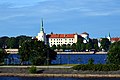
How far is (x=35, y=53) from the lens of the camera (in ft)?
237

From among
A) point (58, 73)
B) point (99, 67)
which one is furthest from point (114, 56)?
point (58, 73)

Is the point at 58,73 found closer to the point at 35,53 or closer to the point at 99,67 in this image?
the point at 99,67

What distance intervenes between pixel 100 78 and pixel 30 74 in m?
10.1

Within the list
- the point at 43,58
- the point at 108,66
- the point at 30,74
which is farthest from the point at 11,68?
the point at 108,66

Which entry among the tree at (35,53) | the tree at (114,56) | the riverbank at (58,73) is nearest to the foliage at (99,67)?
the riverbank at (58,73)

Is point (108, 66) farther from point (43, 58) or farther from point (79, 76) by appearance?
point (43, 58)

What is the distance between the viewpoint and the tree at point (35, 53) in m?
70.4

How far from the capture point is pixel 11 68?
206 ft

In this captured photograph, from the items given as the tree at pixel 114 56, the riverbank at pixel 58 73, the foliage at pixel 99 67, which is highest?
the tree at pixel 114 56

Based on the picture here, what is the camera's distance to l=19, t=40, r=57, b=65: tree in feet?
231

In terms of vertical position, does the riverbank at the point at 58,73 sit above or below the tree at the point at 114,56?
below

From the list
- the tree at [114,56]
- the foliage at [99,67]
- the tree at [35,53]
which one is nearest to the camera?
the foliage at [99,67]

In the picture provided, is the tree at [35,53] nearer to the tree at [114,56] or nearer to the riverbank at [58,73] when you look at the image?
the riverbank at [58,73]

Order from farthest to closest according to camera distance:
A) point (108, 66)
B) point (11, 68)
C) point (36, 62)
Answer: point (36, 62)
point (11, 68)
point (108, 66)
